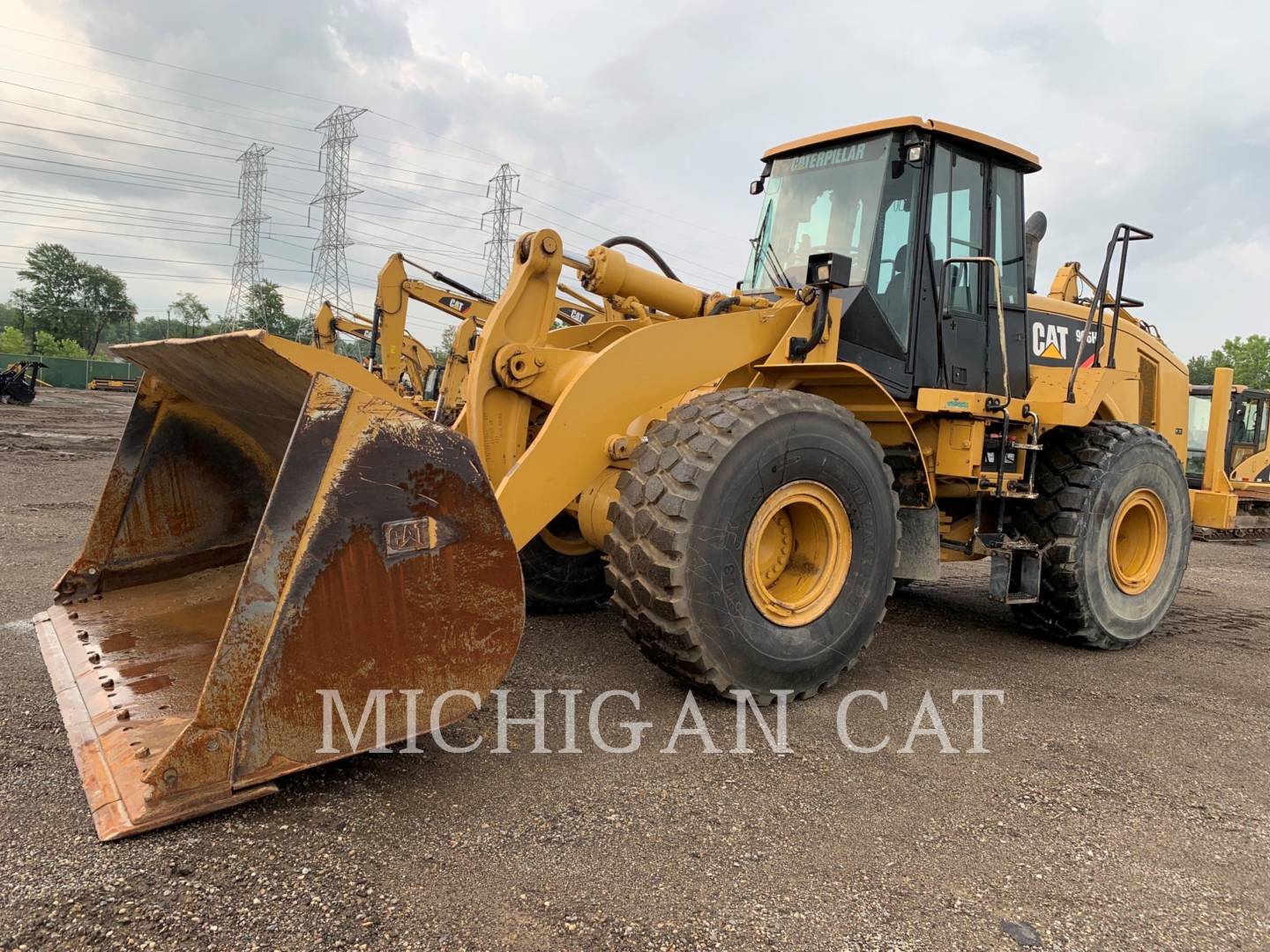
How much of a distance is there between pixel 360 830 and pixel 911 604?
15.5ft

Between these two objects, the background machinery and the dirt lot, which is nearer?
the dirt lot

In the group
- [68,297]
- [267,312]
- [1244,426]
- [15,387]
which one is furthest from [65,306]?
[1244,426]

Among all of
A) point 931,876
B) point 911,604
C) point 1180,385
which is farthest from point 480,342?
point 1180,385

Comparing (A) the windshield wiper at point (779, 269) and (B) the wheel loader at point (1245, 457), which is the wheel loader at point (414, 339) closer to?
(A) the windshield wiper at point (779, 269)

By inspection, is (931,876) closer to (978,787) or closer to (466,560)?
(978,787)

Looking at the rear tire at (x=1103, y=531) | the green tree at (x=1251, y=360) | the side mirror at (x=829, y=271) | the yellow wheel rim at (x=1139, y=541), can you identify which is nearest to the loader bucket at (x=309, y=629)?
the side mirror at (x=829, y=271)

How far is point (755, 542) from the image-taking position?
11.4 feet

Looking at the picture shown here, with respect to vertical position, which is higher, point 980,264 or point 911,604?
point 980,264

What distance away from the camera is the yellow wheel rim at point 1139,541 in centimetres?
521

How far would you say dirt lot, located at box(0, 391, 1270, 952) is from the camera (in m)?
2.04

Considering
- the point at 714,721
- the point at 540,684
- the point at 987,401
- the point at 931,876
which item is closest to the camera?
the point at 931,876

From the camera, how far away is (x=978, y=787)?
297cm

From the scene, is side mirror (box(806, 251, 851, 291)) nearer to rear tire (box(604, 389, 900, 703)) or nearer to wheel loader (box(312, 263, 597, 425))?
rear tire (box(604, 389, 900, 703))

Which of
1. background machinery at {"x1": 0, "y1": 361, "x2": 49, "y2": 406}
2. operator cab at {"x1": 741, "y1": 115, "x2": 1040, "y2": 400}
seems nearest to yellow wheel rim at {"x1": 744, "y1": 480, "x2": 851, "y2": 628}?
operator cab at {"x1": 741, "y1": 115, "x2": 1040, "y2": 400}
